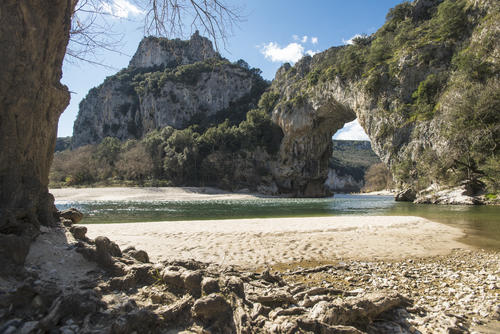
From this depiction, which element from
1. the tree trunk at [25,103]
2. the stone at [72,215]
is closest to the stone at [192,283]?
the tree trunk at [25,103]

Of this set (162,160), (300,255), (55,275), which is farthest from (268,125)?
(55,275)

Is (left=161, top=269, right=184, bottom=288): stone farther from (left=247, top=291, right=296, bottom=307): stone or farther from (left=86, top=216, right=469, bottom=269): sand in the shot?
(left=86, top=216, right=469, bottom=269): sand

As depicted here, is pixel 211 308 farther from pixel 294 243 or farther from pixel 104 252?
pixel 294 243


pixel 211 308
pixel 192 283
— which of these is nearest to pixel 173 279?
pixel 192 283

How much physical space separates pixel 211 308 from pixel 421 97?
34.8 meters

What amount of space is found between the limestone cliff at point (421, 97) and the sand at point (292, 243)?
1234 centimetres

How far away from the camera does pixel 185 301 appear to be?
7.68 feet

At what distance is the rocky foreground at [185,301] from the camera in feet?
6.47

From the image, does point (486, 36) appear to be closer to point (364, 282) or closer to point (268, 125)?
point (364, 282)

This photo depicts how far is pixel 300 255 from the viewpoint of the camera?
608 centimetres

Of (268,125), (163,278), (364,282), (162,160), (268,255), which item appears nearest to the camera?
(163,278)

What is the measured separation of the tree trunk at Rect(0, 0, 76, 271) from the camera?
9.32ft

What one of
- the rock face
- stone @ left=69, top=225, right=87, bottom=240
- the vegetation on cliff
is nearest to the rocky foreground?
stone @ left=69, top=225, right=87, bottom=240

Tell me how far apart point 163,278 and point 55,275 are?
1.09 m
